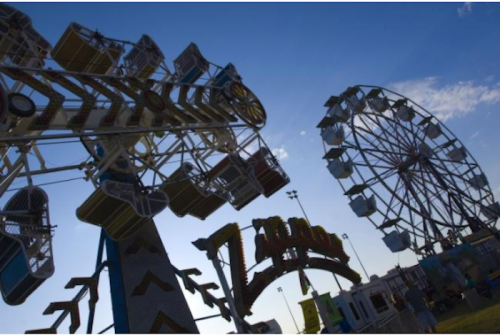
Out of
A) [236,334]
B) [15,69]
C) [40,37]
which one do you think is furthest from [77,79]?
[236,334]

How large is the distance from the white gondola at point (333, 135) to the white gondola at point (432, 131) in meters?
8.98

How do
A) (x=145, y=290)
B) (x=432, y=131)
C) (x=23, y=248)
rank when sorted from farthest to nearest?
(x=432, y=131), (x=145, y=290), (x=23, y=248)

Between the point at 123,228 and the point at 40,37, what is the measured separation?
7.67 meters

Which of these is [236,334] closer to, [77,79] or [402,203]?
[77,79]

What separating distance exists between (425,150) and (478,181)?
4.81 m

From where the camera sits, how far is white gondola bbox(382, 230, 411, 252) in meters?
24.9

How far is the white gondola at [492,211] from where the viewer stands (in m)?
28.5

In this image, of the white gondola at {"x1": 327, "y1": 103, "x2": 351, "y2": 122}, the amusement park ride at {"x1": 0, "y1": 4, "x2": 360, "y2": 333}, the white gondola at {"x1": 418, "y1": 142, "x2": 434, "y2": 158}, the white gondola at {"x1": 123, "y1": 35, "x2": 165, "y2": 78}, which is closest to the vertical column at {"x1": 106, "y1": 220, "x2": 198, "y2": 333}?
the amusement park ride at {"x1": 0, "y1": 4, "x2": 360, "y2": 333}

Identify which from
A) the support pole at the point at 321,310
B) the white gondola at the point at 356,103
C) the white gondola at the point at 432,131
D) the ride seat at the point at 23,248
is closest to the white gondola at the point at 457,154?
the white gondola at the point at 432,131

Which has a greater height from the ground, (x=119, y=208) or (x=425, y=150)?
(x=425, y=150)

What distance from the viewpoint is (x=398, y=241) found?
2497 cm

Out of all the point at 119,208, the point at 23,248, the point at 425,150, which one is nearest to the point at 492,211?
the point at 425,150

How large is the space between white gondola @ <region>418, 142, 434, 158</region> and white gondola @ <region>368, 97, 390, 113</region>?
13.2ft

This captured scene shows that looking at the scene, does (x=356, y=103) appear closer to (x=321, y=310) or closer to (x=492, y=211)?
(x=492, y=211)
